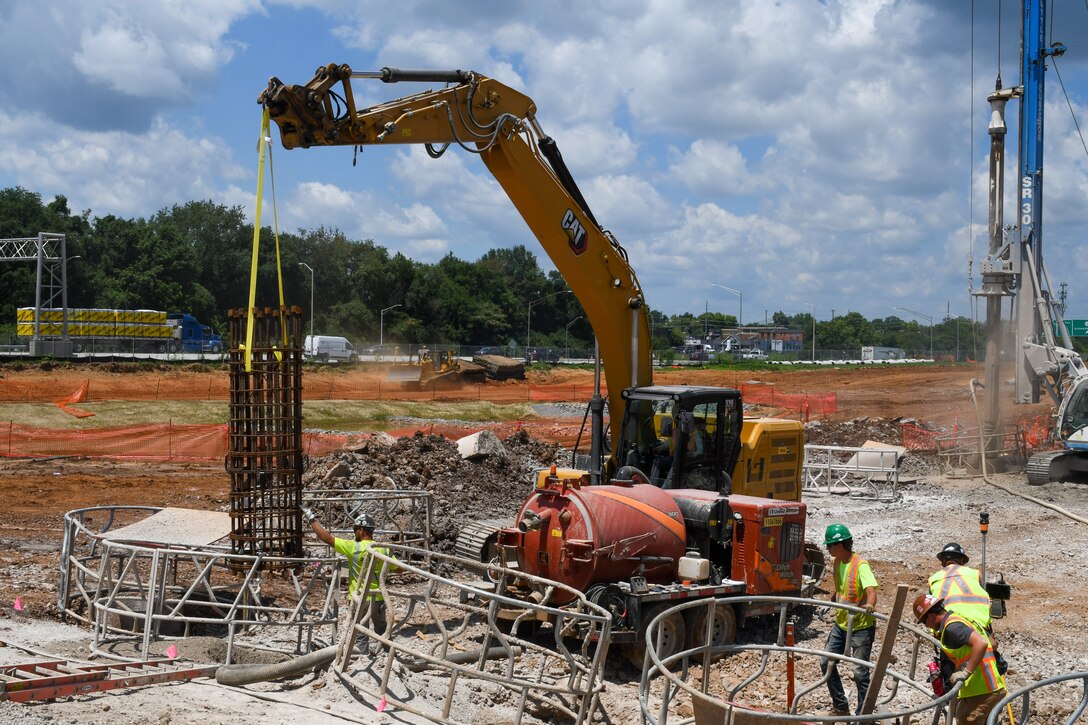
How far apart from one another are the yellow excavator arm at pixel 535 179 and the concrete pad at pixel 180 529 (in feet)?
15.8

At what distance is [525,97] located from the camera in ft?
50.4

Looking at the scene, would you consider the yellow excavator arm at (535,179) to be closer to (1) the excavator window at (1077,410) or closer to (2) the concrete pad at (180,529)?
(2) the concrete pad at (180,529)

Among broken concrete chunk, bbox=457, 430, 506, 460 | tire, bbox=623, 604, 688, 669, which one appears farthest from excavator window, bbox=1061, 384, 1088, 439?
tire, bbox=623, 604, 688, 669

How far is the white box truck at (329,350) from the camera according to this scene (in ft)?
222

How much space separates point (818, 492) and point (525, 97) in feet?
41.1

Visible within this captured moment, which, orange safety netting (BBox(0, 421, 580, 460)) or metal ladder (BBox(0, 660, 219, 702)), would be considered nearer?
metal ladder (BBox(0, 660, 219, 702))

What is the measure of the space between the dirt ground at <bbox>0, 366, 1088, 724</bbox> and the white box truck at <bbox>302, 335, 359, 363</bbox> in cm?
3954

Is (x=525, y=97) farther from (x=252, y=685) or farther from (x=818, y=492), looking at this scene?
(x=818, y=492)

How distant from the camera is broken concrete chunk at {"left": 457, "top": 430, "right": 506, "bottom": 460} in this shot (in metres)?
Result: 23.3

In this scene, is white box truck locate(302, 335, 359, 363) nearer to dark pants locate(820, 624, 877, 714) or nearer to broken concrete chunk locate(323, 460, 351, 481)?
broken concrete chunk locate(323, 460, 351, 481)

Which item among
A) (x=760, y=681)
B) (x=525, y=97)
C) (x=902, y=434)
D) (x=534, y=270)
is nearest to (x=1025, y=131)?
(x=902, y=434)

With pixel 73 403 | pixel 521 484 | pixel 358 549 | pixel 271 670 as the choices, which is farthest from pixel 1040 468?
pixel 73 403

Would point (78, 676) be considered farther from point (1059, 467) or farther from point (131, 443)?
point (131, 443)

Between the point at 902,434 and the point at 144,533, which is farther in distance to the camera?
the point at 902,434
